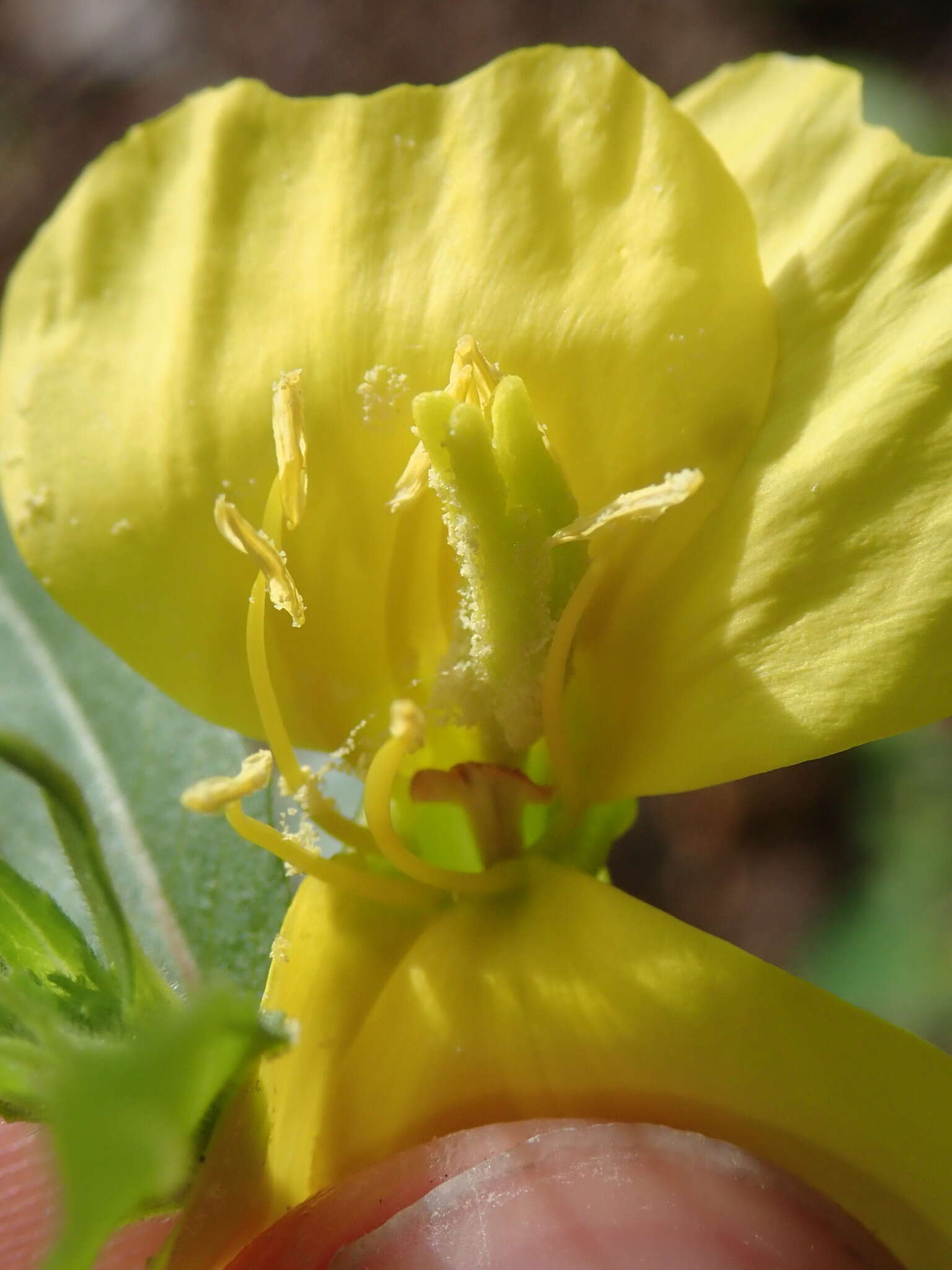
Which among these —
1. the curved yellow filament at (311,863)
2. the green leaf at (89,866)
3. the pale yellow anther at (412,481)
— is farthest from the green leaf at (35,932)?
the pale yellow anther at (412,481)

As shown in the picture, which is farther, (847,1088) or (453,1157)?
(453,1157)

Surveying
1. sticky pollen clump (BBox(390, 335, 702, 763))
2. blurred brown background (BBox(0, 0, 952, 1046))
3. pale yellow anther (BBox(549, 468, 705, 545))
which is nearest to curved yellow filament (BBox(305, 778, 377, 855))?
sticky pollen clump (BBox(390, 335, 702, 763))

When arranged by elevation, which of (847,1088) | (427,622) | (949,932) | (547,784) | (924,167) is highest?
(924,167)

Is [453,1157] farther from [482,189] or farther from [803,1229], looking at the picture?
[482,189]

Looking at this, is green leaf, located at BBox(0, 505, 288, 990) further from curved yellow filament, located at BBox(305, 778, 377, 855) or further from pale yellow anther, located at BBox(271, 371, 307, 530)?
pale yellow anther, located at BBox(271, 371, 307, 530)

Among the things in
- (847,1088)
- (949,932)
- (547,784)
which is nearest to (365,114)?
(547,784)

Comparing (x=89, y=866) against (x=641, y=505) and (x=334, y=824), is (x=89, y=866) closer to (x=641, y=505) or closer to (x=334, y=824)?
(x=334, y=824)

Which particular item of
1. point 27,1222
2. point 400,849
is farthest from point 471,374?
point 27,1222
